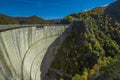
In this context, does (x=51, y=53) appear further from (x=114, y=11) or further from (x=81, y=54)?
(x=114, y=11)

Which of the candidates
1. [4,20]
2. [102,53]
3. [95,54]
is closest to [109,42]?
[102,53]

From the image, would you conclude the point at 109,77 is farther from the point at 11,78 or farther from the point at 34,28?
the point at 34,28

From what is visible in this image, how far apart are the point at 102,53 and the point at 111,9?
5942 centimetres

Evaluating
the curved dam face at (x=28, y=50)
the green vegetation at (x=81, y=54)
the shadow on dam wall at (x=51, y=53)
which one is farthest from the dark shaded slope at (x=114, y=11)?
the curved dam face at (x=28, y=50)

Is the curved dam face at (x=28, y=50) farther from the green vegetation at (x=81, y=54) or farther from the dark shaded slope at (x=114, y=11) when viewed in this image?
the dark shaded slope at (x=114, y=11)

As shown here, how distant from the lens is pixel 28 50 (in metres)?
38.9

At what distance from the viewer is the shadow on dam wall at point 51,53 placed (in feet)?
155

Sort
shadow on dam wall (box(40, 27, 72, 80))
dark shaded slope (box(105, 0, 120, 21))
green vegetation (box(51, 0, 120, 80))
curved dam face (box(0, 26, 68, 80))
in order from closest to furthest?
curved dam face (box(0, 26, 68, 80)), shadow on dam wall (box(40, 27, 72, 80)), green vegetation (box(51, 0, 120, 80)), dark shaded slope (box(105, 0, 120, 21))

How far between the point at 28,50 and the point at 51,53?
44.0 ft

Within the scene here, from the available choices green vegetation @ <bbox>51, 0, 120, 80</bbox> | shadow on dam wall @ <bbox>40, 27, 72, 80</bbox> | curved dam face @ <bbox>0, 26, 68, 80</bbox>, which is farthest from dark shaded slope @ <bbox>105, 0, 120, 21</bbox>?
curved dam face @ <bbox>0, 26, 68, 80</bbox>

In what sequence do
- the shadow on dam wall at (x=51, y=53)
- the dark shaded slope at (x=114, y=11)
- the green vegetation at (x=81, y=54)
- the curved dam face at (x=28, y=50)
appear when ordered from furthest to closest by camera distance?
the dark shaded slope at (x=114, y=11) → the green vegetation at (x=81, y=54) → the shadow on dam wall at (x=51, y=53) → the curved dam face at (x=28, y=50)

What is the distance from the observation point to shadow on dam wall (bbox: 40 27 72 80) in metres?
47.3

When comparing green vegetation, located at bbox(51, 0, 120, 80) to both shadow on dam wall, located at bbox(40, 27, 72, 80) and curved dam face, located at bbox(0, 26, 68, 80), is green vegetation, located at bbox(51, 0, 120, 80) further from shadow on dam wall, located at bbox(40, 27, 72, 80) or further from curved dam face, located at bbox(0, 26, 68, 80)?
curved dam face, located at bbox(0, 26, 68, 80)

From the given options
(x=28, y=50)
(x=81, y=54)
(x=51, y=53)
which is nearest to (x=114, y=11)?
(x=81, y=54)
